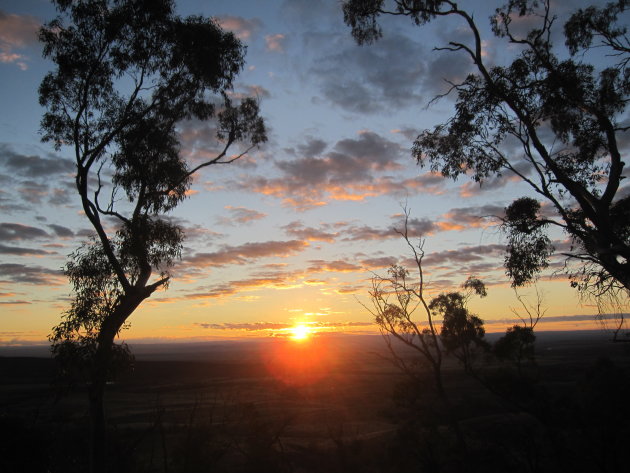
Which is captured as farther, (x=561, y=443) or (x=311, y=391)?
(x=311, y=391)

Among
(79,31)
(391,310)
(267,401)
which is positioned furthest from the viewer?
(267,401)

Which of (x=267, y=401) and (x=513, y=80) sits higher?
(x=513, y=80)

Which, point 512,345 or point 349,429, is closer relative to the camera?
point 349,429

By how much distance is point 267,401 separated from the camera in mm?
44781

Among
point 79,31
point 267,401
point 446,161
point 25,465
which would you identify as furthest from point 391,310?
point 267,401

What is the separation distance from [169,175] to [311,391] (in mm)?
43043

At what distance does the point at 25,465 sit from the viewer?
42.3 feet

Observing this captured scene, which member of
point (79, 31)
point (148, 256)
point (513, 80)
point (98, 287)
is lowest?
point (98, 287)

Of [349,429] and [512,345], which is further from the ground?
[512,345]

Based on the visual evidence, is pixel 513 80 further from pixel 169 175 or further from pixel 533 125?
pixel 169 175

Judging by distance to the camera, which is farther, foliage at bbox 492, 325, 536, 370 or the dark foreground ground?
foliage at bbox 492, 325, 536, 370

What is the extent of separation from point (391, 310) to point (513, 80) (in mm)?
8786

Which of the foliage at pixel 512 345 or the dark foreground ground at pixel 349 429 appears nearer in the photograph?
the dark foreground ground at pixel 349 429

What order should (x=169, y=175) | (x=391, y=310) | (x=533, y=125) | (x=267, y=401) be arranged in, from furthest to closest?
1. (x=267, y=401)
2. (x=391, y=310)
3. (x=169, y=175)
4. (x=533, y=125)
